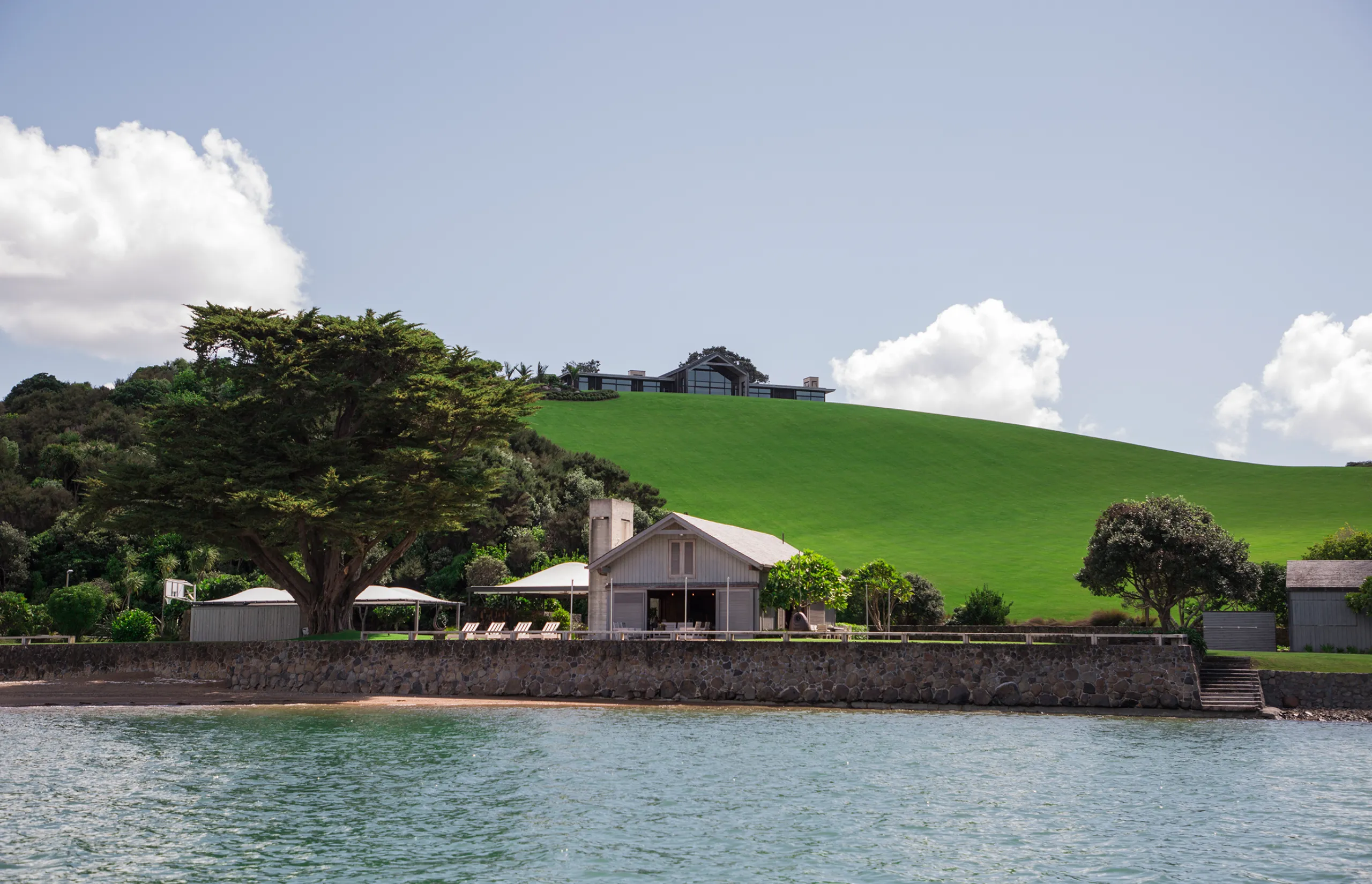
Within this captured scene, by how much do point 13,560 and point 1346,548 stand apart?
253 ft

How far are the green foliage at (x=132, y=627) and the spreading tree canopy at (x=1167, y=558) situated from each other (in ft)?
145

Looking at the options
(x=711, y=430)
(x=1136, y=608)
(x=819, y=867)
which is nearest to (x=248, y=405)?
(x=819, y=867)

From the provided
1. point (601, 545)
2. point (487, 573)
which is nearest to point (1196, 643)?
point (601, 545)

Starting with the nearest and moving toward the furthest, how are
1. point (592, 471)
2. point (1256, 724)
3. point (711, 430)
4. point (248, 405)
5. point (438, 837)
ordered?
point (438, 837), point (1256, 724), point (248, 405), point (592, 471), point (711, 430)

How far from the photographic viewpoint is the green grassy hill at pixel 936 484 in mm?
75875

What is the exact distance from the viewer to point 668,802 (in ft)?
69.6

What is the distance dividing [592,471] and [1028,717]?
53.3m

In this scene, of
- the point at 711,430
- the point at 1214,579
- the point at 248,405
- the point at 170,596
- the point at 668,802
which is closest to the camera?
the point at 668,802

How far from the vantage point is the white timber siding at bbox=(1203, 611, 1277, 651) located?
48.2 m

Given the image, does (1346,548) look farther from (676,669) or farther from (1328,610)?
(676,669)

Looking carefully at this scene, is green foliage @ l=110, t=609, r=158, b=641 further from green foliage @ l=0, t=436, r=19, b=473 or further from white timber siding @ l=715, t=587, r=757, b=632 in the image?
green foliage @ l=0, t=436, r=19, b=473

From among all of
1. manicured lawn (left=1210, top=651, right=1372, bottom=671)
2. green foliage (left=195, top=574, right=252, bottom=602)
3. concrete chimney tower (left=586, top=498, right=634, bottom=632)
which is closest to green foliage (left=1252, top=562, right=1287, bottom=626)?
manicured lawn (left=1210, top=651, right=1372, bottom=671)

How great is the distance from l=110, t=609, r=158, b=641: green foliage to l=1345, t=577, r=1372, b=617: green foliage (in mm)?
53299

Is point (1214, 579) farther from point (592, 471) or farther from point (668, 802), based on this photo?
point (592, 471)
